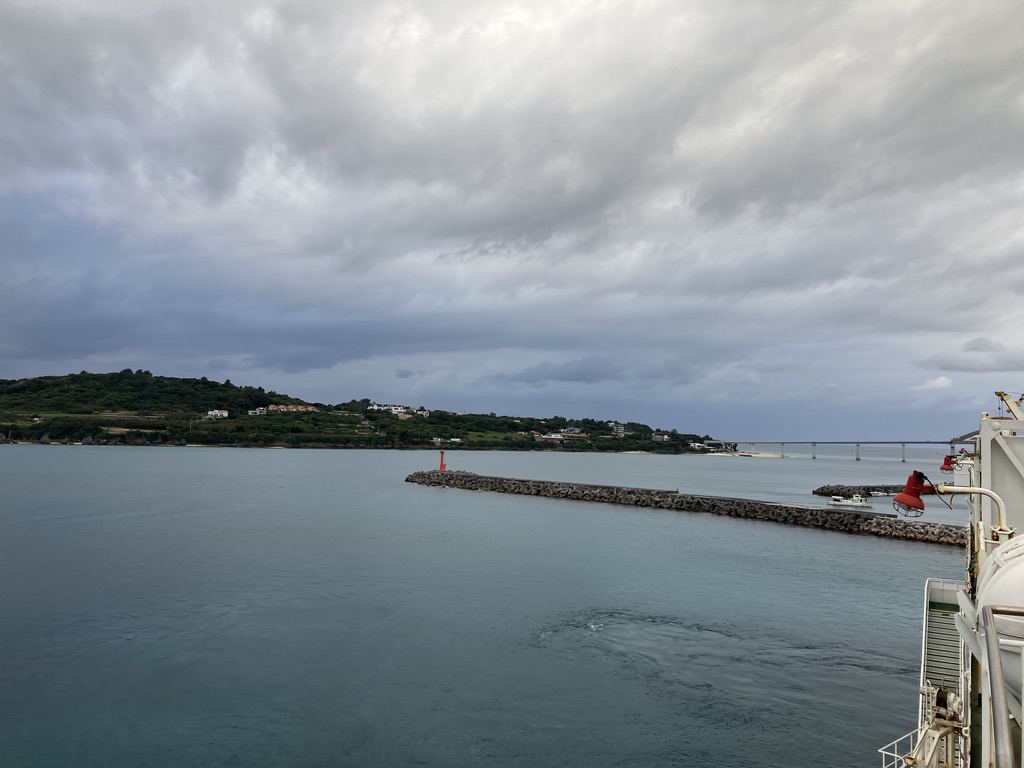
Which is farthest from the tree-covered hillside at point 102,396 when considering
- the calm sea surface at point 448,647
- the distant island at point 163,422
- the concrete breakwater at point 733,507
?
the calm sea surface at point 448,647

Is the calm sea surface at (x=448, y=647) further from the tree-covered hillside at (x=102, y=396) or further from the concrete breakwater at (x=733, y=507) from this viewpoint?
the tree-covered hillside at (x=102, y=396)

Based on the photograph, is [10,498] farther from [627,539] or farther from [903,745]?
[903,745]

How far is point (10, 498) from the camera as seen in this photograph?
55.0 meters

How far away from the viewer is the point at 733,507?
56688 mm

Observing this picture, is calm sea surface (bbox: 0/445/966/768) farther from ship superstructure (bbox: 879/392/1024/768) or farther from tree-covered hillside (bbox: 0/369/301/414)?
tree-covered hillside (bbox: 0/369/301/414)

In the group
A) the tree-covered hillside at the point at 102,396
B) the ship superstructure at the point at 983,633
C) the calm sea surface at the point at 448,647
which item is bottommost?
the calm sea surface at the point at 448,647

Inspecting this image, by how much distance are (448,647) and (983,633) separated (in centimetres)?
1602

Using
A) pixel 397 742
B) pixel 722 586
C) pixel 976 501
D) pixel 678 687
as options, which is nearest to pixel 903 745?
pixel 678 687

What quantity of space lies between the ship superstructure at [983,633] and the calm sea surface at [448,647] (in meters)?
2.58

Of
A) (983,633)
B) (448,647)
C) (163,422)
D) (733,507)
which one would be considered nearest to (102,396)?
(163,422)

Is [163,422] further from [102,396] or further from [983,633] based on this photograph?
[983,633]

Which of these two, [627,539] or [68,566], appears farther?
[627,539]

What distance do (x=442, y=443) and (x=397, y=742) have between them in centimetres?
17303

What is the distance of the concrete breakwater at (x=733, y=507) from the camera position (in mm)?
45688
